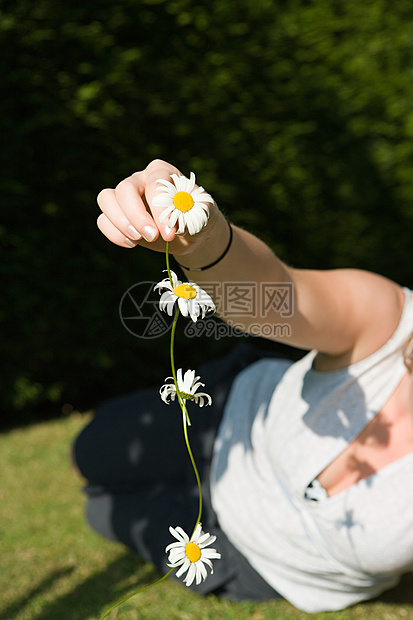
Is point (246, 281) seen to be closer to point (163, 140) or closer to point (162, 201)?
point (162, 201)

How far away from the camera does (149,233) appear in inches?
39.4

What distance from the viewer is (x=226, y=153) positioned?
4062 mm

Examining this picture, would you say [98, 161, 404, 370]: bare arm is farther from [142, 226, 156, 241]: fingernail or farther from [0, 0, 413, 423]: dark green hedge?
[0, 0, 413, 423]: dark green hedge

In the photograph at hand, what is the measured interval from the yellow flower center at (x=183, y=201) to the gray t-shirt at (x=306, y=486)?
794 millimetres

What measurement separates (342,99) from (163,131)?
5.72ft

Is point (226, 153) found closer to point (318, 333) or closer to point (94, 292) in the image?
point (94, 292)

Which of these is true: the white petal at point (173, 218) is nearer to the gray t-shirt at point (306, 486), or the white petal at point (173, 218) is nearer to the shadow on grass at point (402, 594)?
the gray t-shirt at point (306, 486)

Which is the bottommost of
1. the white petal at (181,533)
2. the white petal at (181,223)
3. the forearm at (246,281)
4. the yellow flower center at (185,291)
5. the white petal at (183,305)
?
the white petal at (181,533)

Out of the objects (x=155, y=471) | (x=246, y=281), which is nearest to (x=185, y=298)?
(x=246, y=281)

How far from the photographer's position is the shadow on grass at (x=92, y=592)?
1925 mm

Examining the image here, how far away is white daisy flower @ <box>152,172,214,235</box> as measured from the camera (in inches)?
37.9

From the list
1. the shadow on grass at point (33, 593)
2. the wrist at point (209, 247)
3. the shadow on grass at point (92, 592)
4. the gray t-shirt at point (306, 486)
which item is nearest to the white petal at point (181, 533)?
the wrist at point (209, 247)

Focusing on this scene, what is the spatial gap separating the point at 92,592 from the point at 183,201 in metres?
1.65

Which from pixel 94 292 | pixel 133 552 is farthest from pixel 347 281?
pixel 94 292
